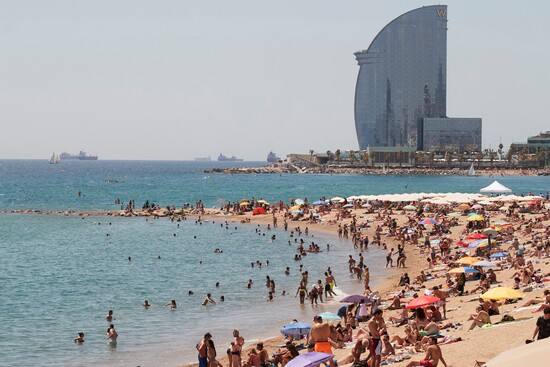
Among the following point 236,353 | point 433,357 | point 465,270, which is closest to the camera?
point 433,357

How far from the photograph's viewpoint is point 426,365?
14578mm

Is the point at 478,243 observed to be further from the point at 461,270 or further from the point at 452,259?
the point at 461,270

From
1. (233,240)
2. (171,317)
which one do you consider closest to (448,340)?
(171,317)

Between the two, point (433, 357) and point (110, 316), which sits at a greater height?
point (433, 357)

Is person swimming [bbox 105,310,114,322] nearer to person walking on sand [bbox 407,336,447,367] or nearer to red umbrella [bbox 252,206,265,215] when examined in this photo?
person walking on sand [bbox 407,336,447,367]

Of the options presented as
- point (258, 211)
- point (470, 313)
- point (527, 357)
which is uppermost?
point (527, 357)

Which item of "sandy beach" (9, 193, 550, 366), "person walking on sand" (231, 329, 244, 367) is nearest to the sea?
"sandy beach" (9, 193, 550, 366)

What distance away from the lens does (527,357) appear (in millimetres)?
10453

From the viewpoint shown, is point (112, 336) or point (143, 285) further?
point (143, 285)

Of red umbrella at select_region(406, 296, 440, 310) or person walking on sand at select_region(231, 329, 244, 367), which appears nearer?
person walking on sand at select_region(231, 329, 244, 367)

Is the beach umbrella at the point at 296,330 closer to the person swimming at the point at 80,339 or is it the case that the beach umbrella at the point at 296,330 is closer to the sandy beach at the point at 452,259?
the sandy beach at the point at 452,259

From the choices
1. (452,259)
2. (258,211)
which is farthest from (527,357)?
(258,211)

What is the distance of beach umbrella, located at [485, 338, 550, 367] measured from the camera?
402 inches

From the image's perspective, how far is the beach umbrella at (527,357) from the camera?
33.5ft
